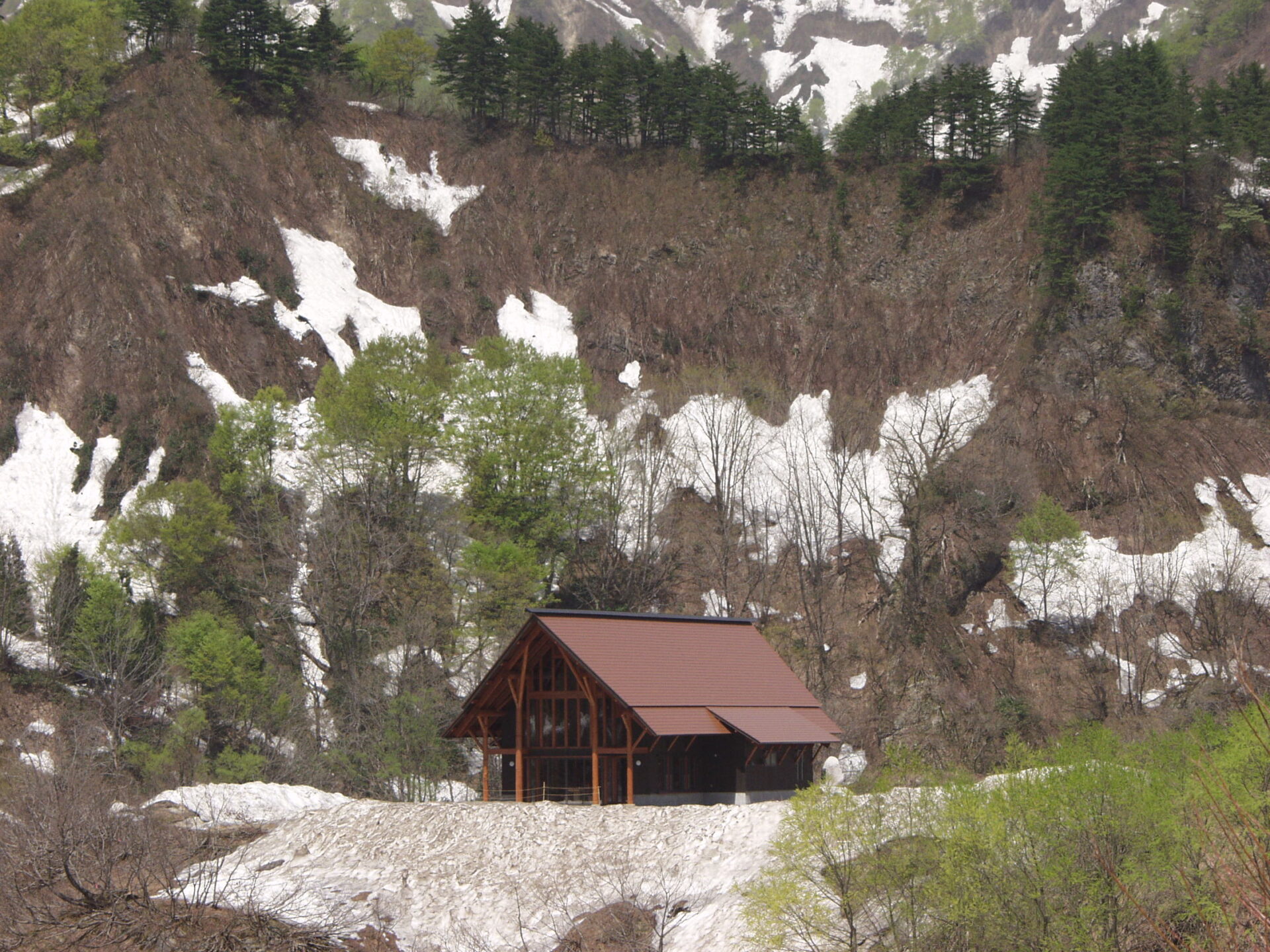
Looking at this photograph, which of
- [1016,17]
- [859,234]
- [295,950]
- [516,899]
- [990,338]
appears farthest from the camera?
[1016,17]

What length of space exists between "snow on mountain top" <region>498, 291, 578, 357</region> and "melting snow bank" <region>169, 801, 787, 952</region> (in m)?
41.4

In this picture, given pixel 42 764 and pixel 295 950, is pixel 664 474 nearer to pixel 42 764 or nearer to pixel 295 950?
pixel 42 764

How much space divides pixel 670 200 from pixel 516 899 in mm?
58177

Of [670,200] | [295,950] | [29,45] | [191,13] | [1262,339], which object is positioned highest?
[191,13]

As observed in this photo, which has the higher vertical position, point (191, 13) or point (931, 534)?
point (191, 13)

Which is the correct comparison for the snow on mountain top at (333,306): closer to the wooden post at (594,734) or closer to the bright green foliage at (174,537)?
the bright green foliage at (174,537)

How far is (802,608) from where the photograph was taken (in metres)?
56.0

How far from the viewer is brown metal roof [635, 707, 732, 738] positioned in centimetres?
3109

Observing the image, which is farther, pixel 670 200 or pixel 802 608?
pixel 670 200

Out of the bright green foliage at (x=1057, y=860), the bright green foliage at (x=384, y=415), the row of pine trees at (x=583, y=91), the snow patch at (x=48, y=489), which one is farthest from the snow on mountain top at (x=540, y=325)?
the bright green foliage at (x=1057, y=860)

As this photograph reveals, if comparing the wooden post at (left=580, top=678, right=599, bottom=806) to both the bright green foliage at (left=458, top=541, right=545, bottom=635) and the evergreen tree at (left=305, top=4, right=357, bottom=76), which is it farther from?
the evergreen tree at (left=305, top=4, right=357, bottom=76)

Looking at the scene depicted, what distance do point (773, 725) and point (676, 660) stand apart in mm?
3251

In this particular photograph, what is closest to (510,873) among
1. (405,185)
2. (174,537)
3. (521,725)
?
(521,725)

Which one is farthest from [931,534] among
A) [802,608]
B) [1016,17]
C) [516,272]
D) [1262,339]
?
[1016,17]
